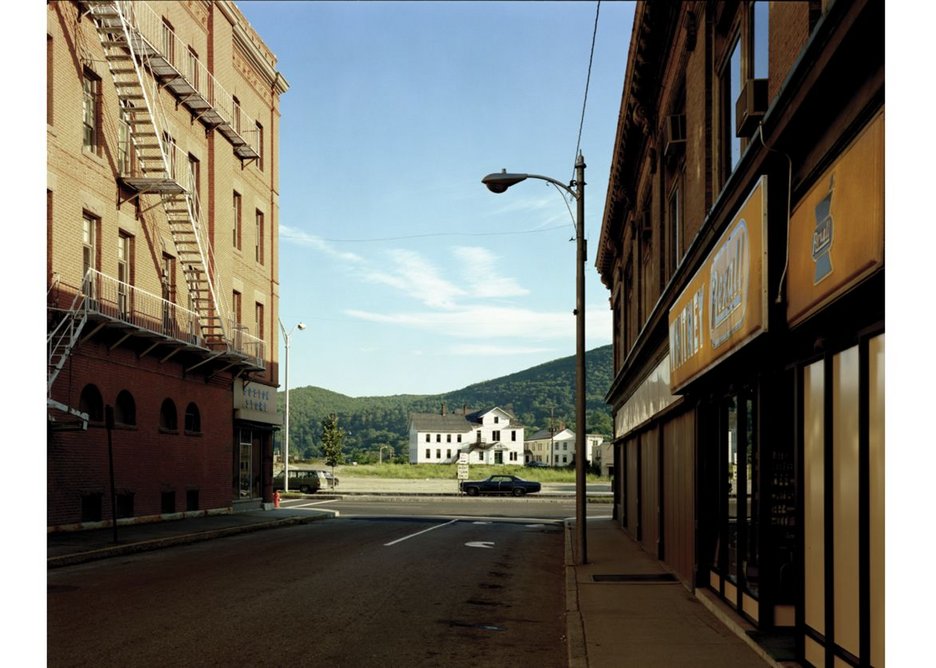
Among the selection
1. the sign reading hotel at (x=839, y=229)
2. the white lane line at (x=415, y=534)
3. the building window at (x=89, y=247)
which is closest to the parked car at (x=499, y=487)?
the white lane line at (x=415, y=534)

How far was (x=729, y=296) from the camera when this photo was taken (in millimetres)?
10727

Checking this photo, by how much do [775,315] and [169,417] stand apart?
28121mm

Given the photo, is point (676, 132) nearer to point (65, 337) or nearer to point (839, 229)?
point (839, 229)

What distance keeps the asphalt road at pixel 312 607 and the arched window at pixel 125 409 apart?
7.47 m

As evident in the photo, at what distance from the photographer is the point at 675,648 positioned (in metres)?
10.8

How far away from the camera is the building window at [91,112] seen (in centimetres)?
2802

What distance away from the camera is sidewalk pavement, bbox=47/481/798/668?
1029 centimetres

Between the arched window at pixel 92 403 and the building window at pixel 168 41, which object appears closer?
the arched window at pixel 92 403

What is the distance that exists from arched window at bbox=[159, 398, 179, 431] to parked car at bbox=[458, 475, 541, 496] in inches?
1324

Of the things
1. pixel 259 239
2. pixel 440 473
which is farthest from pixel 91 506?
pixel 440 473

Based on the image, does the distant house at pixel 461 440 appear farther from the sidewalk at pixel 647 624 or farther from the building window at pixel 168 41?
the sidewalk at pixel 647 624
